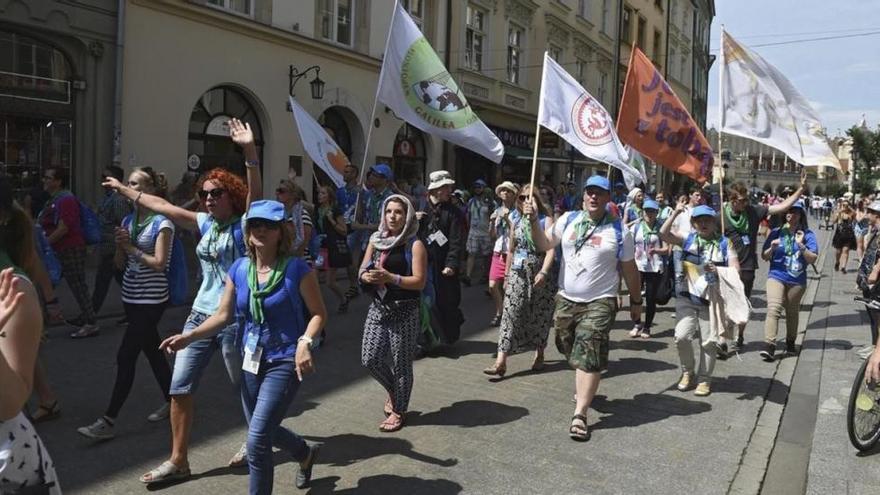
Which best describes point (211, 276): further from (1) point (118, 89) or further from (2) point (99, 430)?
(1) point (118, 89)

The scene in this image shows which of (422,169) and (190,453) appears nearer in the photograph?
(190,453)

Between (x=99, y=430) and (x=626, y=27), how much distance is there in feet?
110

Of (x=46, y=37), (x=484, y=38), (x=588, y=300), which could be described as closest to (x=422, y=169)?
(x=484, y=38)

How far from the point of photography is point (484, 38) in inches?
863

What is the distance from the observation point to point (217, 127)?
46.1 ft

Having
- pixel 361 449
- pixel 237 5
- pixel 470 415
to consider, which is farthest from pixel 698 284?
pixel 237 5

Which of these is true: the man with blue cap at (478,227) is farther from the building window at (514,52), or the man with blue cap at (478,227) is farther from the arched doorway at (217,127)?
the building window at (514,52)

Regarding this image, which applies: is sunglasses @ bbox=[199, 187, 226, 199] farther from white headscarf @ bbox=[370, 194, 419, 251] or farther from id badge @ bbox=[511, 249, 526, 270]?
id badge @ bbox=[511, 249, 526, 270]

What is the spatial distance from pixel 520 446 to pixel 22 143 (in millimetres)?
10089

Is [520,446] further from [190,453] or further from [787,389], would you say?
[787,389]

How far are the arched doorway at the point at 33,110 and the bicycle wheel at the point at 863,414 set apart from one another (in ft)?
34.9

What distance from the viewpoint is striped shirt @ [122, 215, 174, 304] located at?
14.9 ft

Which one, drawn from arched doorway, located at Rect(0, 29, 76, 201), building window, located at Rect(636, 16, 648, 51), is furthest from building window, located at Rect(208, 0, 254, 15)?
Result: building window, located at Rect(636, 16, 648, 51)

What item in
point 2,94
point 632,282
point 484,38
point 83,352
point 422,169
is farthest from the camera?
point 484,38
